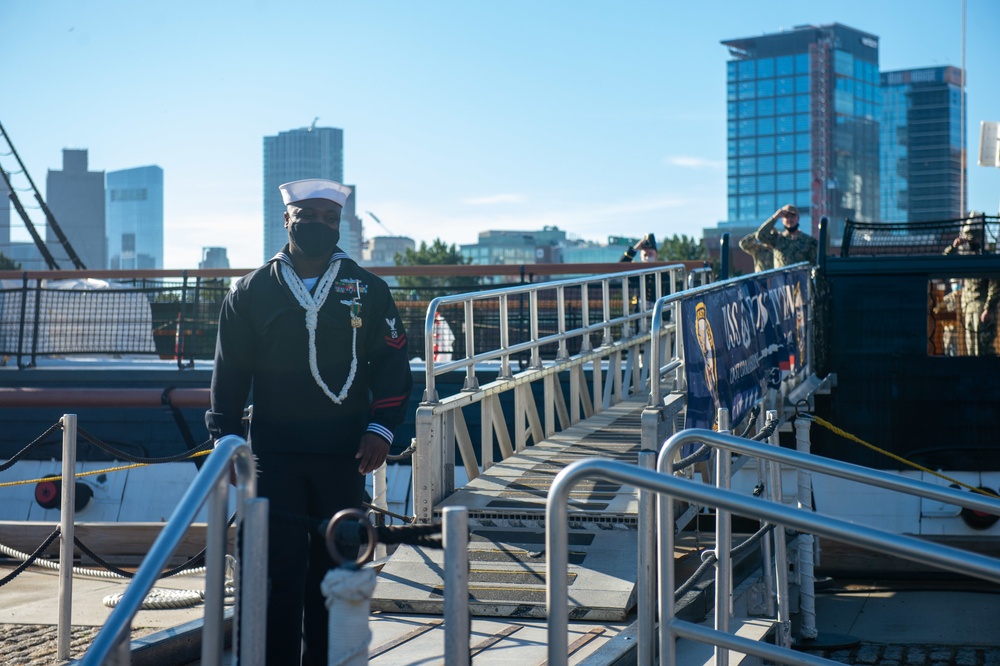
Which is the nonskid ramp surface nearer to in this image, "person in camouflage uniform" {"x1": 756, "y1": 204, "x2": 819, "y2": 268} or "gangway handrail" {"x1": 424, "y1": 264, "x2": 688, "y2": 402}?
"gangway handrail" {"x1": 424, "y1": 264, "x2": 688, "y2": 402}

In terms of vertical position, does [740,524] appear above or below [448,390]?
below

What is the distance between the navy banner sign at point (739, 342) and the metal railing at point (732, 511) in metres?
2.97

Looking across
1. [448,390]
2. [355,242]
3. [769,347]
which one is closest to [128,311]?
[448,390]

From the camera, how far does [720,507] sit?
3104mm

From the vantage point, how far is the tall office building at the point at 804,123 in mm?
175000

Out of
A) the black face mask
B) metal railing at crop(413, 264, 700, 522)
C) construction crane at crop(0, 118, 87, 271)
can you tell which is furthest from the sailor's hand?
construction crane at crop(0, 118, 87, 271)

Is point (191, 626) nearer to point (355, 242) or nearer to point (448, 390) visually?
point (448, 390)

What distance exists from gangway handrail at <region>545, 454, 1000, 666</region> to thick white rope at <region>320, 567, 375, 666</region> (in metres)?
0.53

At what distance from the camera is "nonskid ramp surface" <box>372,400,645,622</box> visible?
5879mm

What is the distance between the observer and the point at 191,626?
559 cm

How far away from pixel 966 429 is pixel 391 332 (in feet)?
34.1

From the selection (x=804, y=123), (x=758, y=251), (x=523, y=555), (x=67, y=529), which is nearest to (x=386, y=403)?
(x=523, y=555)

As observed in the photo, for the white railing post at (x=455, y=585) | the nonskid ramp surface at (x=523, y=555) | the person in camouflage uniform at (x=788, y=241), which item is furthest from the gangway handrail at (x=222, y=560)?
the person in camouflage uniform at (x=788, y=241)

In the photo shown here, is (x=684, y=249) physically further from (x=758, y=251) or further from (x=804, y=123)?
(x=804, y=123)
